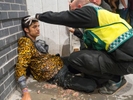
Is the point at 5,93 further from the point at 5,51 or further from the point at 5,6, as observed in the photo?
the point at 5,6

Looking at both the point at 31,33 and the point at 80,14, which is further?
the point at 31,33

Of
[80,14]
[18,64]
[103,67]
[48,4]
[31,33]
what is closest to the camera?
[80,14]

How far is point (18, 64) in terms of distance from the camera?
1545mm

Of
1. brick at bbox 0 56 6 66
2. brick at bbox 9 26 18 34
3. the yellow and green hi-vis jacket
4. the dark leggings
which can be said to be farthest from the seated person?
the yellow and green hi-vis jacket

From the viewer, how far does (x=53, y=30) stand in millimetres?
2127

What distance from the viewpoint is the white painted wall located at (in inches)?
80.1

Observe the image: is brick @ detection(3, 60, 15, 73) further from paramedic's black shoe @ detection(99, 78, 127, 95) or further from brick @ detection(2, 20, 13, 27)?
paramedic's black shoe @ detection(99, 78, 127, 95)

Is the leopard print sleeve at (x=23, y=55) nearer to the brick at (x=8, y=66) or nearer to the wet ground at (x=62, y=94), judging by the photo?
the brick at (x=8, y=66)

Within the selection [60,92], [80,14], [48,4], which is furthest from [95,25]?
[48,4]

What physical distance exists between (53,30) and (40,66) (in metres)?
0.62

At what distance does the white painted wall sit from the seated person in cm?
31

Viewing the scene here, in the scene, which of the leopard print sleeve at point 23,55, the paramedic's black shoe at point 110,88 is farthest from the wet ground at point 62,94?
the leopard print sleeve at point 23,55

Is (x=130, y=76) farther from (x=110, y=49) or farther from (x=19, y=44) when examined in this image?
(x=19, y=44)

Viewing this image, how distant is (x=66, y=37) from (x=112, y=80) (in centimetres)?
87
